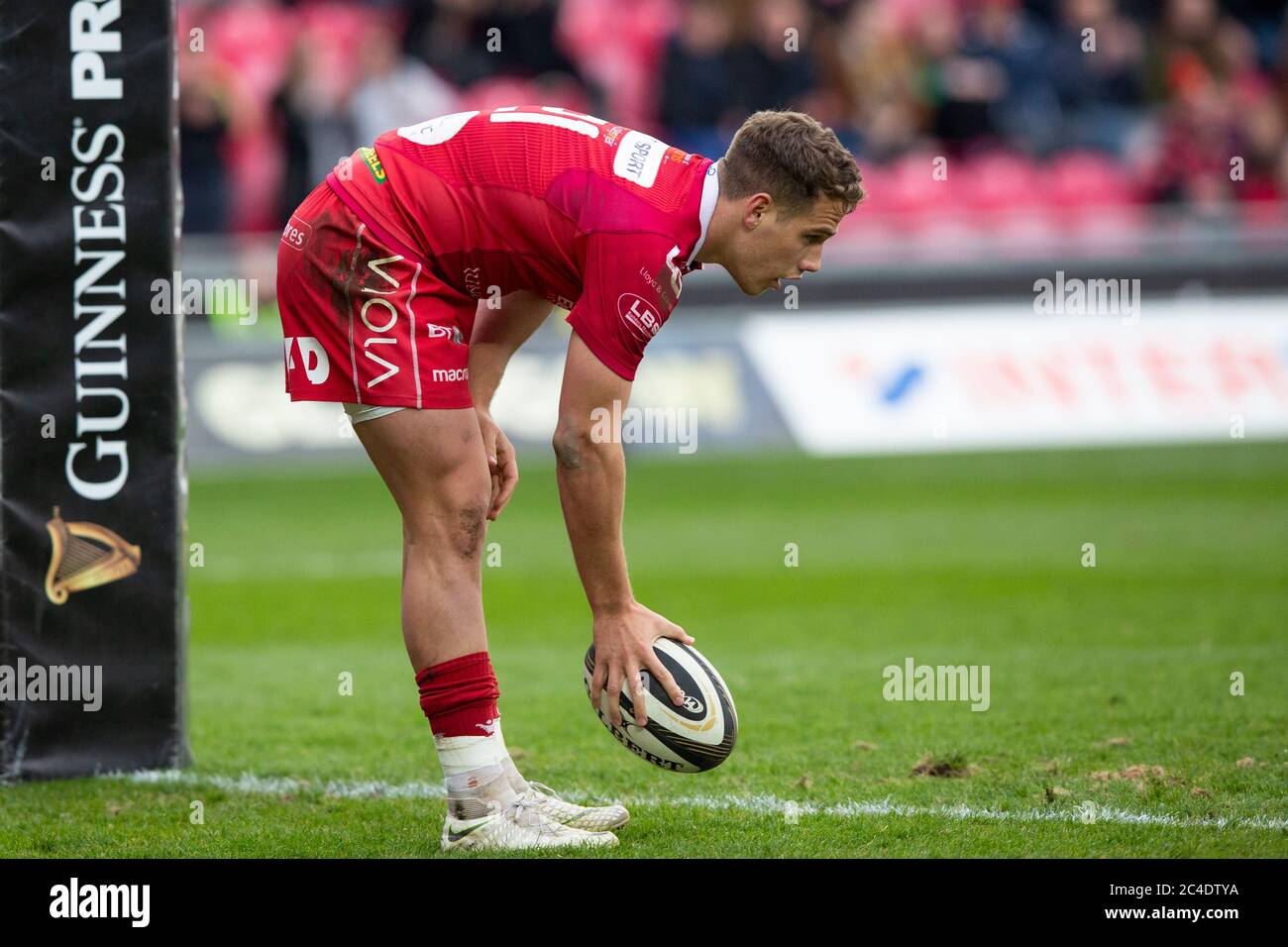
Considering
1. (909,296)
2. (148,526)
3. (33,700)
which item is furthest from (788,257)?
(909,296)

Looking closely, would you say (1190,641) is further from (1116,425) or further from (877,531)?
(1116,425)

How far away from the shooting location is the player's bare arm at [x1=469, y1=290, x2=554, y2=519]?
542 cm

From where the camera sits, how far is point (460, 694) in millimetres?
4934

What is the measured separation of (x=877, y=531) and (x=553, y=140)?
25.4ft

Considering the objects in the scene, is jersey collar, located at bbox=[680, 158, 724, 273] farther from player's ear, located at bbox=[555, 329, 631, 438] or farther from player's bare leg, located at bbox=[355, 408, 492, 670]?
player's bare leg, located at bbox=[355, 408, 492, 670]

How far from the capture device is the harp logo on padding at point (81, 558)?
588cm

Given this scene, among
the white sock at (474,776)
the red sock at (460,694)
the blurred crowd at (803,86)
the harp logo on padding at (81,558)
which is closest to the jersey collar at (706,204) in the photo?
the red sock at (460,694)

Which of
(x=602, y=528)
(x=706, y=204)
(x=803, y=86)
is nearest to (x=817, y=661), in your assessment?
(x=602, y=528)

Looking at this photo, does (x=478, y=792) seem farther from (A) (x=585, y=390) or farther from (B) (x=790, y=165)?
(B) (x=790, y=165)

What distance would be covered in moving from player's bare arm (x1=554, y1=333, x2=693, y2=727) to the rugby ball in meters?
0.03

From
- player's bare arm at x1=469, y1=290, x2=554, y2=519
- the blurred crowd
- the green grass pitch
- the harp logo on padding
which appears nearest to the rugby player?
player's bare arm at x1=469, y1=290, x2=554, y2=519

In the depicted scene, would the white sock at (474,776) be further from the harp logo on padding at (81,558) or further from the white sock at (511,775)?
the harp logo on padding at (81,558)

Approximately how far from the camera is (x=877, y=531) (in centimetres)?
1226
